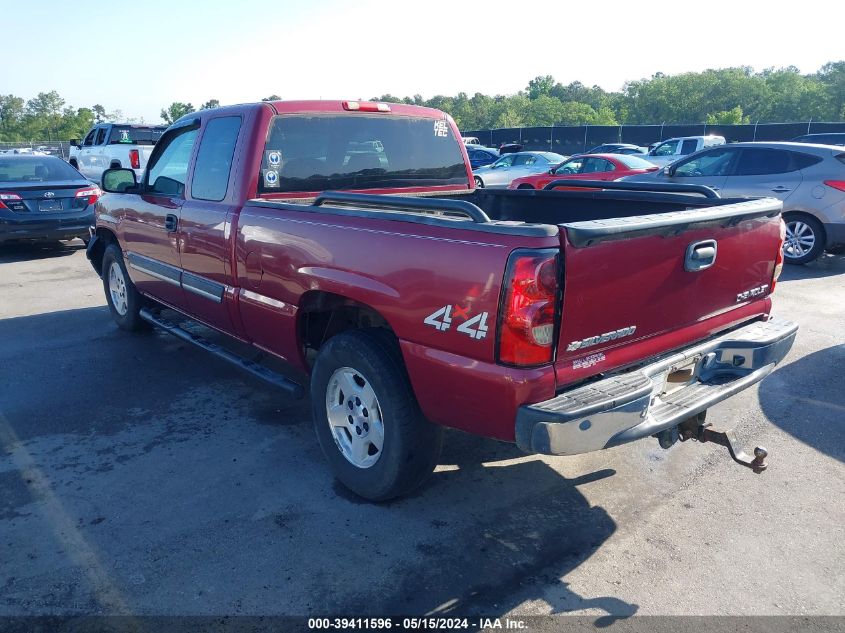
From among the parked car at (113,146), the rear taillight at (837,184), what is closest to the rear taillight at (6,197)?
the parked car at (113,146)

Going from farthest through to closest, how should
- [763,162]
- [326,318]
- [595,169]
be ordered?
[595,169] → [763,162] → [326,318]

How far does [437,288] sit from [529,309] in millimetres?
443

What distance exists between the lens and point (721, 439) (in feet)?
10.9

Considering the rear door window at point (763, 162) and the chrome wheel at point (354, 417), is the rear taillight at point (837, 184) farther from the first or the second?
the chrome wheel at point (354, 417)

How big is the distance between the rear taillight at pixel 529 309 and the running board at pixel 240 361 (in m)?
1.73

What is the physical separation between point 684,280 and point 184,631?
2588 mm

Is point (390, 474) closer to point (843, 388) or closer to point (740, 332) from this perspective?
point (740, 332)

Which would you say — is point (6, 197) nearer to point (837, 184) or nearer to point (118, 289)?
point (118, 289)

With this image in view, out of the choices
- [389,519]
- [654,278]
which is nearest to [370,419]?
[389,519]

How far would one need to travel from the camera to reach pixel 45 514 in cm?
344

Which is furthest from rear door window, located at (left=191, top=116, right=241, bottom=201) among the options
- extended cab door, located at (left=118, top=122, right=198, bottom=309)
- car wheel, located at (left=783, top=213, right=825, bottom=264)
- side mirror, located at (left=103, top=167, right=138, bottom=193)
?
car wheel, located at (left=783, top=213, right=825, bottom=264)

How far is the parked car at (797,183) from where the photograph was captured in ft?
29.3

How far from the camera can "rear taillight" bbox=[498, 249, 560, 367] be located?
101 inches

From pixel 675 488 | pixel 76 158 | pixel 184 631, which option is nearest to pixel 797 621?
pixel 675 488
